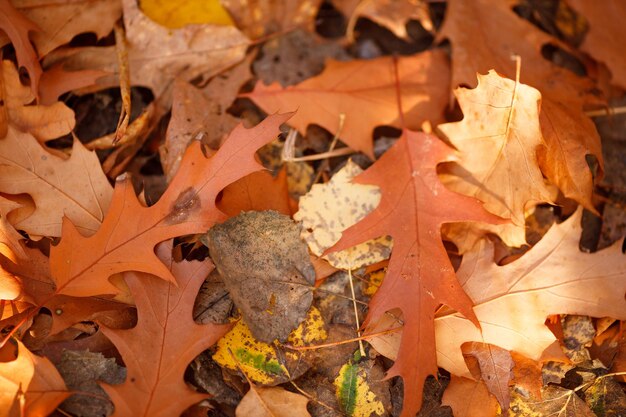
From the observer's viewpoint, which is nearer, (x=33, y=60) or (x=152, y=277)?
(x=152, y=277)

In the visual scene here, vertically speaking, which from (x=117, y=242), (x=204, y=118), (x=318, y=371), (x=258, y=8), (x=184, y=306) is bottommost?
(x=318, y=371)

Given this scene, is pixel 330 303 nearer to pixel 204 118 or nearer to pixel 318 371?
pixel 318 371

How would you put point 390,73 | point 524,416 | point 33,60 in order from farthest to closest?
point 390,73 → point 33,60 → point 524,416

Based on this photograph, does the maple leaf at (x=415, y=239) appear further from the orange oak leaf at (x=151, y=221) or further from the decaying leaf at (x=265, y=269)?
the orange oak leaf at (x=151, y=221)

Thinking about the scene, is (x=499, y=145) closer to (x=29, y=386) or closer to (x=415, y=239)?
(x=415, y=239)

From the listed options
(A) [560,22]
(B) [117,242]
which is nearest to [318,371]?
(B) [117,242]

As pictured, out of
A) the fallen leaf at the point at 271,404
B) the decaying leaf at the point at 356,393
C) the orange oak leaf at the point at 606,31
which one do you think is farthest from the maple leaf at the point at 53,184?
the orange oak leaf at the point at 606,31

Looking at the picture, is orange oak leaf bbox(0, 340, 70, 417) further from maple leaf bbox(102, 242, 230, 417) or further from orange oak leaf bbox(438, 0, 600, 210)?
orange oak leaf bbox(438, 0, 600, 210)
